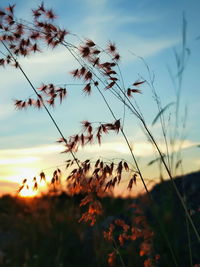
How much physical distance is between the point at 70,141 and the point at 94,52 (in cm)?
77

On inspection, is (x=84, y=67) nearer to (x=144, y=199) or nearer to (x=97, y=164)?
(x=97, y=164)

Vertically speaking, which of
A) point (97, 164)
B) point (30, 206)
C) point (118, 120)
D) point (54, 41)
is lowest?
point (97, 164)

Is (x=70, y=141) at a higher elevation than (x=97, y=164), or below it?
higher

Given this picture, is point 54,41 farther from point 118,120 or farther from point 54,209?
point 54,209

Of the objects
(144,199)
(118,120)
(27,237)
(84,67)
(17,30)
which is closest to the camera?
(118,120)

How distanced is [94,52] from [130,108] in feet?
1.85

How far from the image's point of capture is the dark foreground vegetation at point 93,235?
582 cm

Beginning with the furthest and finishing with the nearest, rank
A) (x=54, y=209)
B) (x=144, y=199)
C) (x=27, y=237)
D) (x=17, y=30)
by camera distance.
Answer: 1. (x=54, y=209)
2. (x=27, y=237)
3. (x=144, y=199)
4. (x=17, y=30)

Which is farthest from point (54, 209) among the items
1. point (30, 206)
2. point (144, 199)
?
point (144, 199)

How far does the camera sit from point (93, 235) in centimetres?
684

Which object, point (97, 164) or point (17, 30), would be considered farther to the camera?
point (17, 30)

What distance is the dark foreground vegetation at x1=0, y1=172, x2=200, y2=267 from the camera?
582 centimetres

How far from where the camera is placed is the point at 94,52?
3.56 meters

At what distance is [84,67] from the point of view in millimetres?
3578
